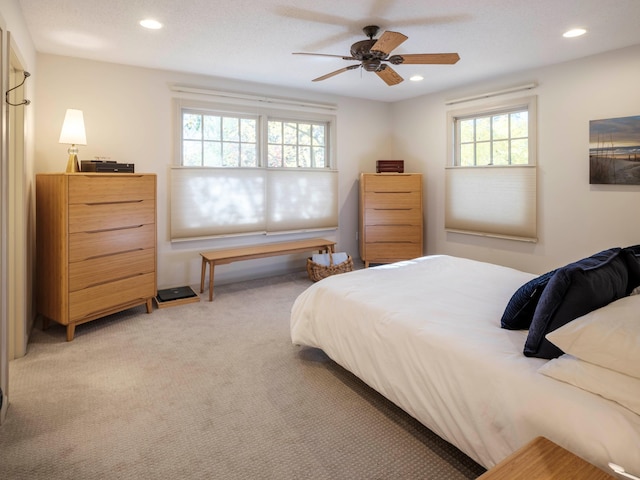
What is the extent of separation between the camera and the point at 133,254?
3.46m

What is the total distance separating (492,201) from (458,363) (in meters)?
3.49

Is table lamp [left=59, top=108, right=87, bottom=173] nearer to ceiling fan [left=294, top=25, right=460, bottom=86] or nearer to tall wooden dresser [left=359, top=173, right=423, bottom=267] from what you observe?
ceiling fan [left=294, top=25, right=460, bottom=86]

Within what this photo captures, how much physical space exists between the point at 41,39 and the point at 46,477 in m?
3.28

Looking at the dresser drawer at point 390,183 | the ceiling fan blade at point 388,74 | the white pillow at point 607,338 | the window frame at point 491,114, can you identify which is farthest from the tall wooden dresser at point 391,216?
the white pillow at point 607,338

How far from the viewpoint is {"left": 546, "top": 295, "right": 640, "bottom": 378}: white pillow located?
128 centimetres

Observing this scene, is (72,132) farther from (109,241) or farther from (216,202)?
(216,202)

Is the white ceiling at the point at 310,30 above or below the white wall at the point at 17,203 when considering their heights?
above

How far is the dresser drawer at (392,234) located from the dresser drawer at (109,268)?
2.77 meters

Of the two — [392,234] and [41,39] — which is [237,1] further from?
[392,234]

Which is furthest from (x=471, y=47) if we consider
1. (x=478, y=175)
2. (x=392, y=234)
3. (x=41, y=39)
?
(x=41, y=39)

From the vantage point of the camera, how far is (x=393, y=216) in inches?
208

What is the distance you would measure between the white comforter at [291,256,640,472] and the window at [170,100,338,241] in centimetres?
230

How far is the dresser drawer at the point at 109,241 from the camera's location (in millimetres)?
3014

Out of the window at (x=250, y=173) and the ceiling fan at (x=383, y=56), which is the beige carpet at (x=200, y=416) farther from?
the ceiling fan at (x=383, y=56)
